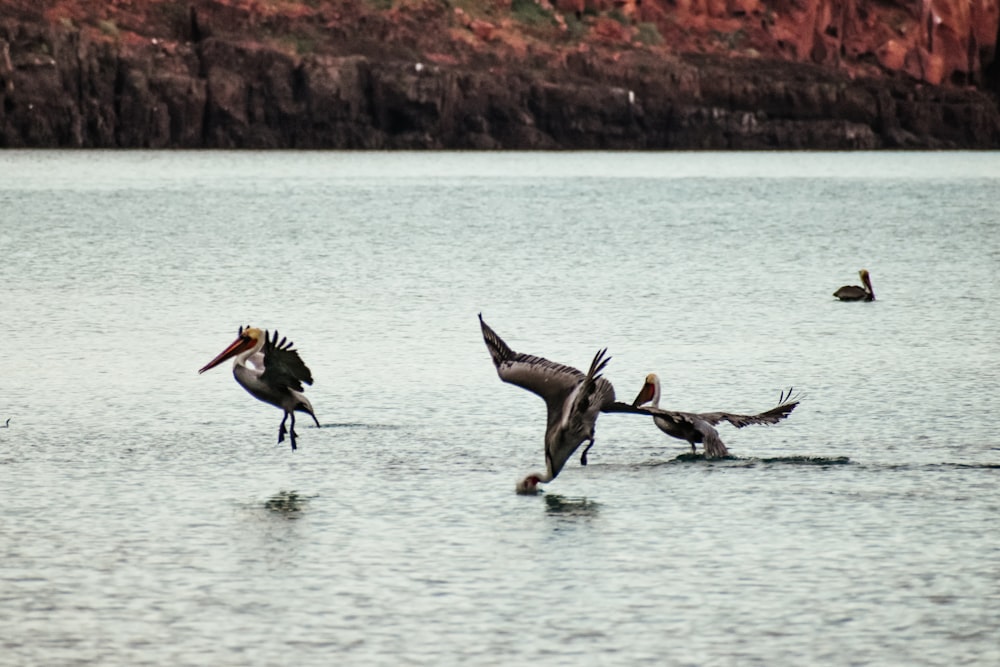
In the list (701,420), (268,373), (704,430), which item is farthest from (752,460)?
(268,373)

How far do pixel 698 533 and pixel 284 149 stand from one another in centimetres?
14372

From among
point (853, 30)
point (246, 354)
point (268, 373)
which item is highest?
point (853, 30)

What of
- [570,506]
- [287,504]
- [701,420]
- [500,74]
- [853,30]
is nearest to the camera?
[570,506]

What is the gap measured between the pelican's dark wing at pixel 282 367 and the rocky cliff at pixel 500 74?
128363 millimetres

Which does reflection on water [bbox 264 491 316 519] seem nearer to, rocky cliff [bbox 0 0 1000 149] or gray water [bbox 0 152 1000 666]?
gray water [bbox 0 152 1000 666]

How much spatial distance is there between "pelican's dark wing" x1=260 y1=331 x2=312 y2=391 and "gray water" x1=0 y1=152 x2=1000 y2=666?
662mm

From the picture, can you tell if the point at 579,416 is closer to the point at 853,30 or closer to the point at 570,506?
the point at 570,506

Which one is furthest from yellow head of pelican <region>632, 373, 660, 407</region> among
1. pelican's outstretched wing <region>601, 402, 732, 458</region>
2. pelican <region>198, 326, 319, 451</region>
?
pelican <region>198, 326, 319, 451</region>

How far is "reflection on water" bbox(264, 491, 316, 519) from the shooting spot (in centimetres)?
1291

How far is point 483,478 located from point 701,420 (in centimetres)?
173

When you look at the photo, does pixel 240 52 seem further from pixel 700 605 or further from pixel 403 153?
pixel 700 605

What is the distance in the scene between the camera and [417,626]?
9.96 metres

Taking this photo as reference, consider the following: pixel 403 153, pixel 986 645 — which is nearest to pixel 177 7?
pixel 403 153

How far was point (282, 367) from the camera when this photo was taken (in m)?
14.6
